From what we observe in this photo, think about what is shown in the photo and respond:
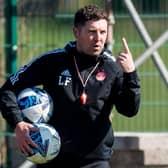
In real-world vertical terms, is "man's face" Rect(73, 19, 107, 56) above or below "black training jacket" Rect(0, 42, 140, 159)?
above

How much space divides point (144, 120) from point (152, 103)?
0.19 meters

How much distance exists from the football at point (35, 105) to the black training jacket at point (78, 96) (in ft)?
0.14

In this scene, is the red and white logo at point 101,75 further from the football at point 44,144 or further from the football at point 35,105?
the football at point 44,144

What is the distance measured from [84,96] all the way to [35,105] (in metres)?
0.34

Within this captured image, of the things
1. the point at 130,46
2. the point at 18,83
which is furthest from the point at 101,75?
the point at 130,46

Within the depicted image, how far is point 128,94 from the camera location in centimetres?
567

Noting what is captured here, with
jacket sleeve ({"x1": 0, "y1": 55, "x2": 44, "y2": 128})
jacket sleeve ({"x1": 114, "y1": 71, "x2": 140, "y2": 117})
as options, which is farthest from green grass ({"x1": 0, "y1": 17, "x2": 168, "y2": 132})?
jacket sleeve ({"x1": 114, "y1": 71, "x2": 140, "y2": 117})

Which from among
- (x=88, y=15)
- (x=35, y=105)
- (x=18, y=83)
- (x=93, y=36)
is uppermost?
(x=88, y=15)

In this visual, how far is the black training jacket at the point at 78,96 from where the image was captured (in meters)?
5.76

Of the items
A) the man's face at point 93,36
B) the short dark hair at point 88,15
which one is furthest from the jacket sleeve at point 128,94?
the short dark hair at point 88,15

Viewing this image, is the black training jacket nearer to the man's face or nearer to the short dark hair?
the man's face

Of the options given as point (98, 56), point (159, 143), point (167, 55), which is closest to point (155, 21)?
point (167, 55)

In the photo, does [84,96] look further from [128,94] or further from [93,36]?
[93,36]

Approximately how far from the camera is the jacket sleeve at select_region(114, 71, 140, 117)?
222 inches
